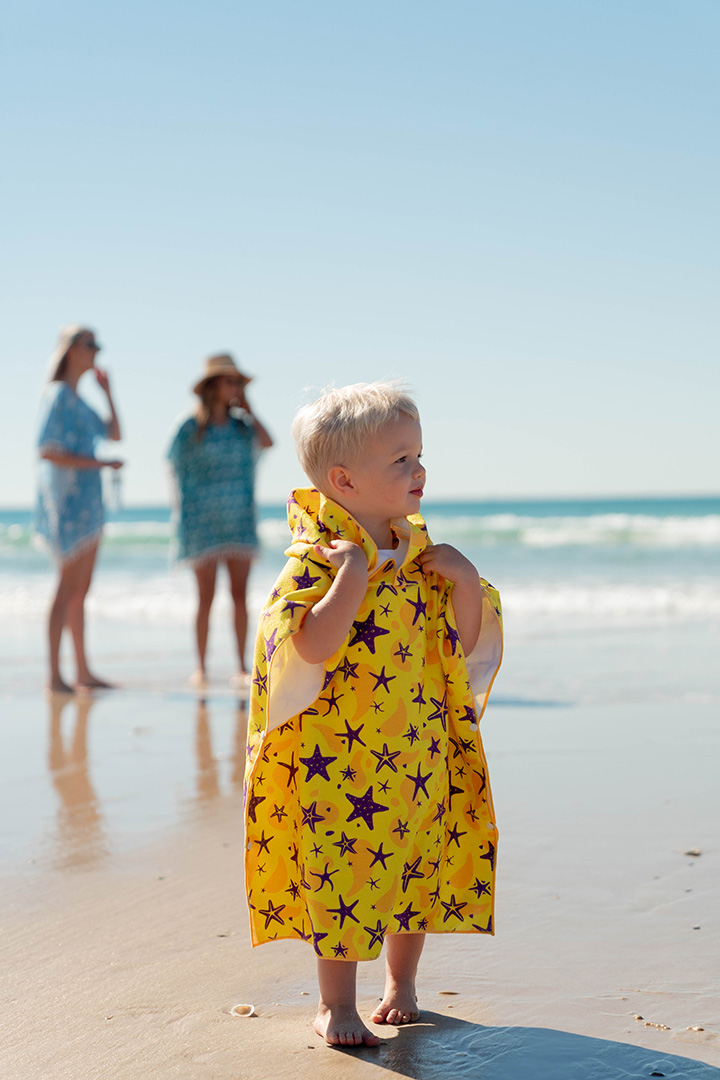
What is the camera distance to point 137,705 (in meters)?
5.43

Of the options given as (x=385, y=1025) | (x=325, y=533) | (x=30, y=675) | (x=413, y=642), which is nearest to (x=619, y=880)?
(x=385, y=1025)

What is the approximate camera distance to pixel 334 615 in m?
1.89

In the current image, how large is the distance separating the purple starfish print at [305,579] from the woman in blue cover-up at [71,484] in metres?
4.22

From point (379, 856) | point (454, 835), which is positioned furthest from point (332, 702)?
point (454, 835)

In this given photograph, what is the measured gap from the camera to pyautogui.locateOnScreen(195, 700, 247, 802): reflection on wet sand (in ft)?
12.5

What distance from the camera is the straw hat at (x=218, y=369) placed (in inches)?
238

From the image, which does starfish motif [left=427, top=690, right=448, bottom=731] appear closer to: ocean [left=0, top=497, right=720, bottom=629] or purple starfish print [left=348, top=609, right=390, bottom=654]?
purple starfish print [left=348, top=609, right=390, bottom=654]

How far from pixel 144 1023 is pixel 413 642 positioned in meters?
0.90

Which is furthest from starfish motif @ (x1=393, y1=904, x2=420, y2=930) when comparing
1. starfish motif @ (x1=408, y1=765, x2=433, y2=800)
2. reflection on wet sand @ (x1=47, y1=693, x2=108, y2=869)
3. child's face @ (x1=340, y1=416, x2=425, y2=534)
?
reflection on wet sand @ (x1=47, y1=693, x2=108, y2=869)

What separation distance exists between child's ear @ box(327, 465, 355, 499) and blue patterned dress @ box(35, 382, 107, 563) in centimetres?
422

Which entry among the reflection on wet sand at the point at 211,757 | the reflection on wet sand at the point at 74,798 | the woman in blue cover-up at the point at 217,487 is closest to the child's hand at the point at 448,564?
the reflection on wet sand at the point at 74,798

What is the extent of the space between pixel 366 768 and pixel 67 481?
14.6 feet

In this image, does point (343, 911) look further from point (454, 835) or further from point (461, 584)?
point (461, 584)

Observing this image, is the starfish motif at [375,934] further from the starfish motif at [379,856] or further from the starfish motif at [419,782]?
the starfish motif at [419,782]
